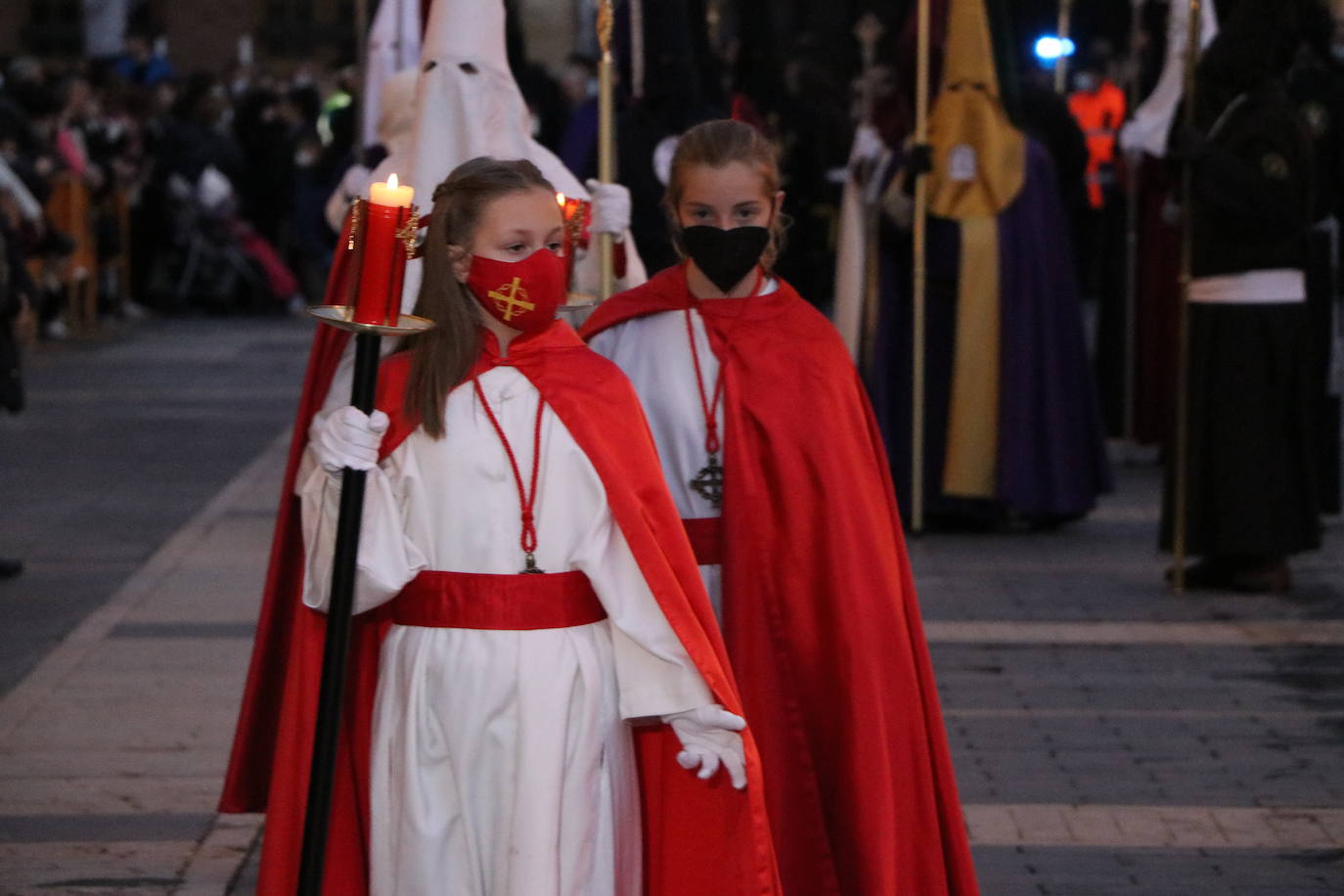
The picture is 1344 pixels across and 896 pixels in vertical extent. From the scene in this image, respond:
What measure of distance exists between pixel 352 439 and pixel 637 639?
22.3 inches

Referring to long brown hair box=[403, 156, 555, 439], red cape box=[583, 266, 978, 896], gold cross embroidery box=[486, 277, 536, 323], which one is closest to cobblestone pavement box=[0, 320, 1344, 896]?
red cape box=[583, 266, 978, 896]

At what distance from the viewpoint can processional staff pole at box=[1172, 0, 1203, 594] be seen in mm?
8102

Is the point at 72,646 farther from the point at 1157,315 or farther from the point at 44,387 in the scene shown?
the point at 44,387

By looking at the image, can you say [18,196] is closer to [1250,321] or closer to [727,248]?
[1250,321]

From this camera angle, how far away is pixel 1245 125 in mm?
8109

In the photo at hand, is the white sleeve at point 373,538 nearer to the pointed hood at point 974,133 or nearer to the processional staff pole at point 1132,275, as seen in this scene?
the pointed hood at point 974,133

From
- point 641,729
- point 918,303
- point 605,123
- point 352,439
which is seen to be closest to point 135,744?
point 605,123

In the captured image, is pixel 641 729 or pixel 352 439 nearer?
pixel 352 439

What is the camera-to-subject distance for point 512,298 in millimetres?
3629

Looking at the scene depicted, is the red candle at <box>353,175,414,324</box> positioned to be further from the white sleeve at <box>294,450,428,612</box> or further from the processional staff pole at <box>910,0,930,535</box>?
the processional staff pole at <box>910,0,930,535</box>

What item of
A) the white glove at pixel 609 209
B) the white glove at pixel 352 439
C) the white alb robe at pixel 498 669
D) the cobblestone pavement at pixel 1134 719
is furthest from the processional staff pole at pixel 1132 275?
the white glove at pixel 352 439

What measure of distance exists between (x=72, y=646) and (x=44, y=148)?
9267 millimetres

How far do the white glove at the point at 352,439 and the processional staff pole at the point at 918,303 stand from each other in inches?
255

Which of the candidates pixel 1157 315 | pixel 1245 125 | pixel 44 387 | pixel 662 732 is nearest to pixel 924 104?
pixel 1245 125
